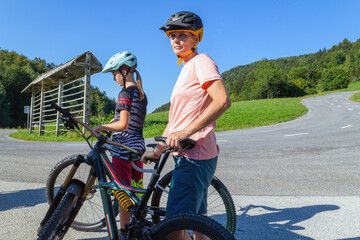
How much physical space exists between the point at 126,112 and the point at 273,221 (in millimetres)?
2305

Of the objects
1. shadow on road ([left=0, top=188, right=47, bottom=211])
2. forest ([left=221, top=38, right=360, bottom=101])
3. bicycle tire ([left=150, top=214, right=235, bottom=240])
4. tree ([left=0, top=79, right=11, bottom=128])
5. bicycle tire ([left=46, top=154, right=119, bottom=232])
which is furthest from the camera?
forest ([left=221, top=38, right=360, bottom=101])

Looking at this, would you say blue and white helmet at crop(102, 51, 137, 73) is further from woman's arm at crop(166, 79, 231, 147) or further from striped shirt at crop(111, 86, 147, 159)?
woman's arm at crop(166, 79, 231, 147)

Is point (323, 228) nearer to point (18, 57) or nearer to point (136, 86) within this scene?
point (136, 86)

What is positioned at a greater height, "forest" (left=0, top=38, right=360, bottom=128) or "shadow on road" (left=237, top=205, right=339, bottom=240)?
"forest" (left=0, top=38, right=360, bottom=128)

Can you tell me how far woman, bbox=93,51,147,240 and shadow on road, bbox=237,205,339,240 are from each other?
1.48m

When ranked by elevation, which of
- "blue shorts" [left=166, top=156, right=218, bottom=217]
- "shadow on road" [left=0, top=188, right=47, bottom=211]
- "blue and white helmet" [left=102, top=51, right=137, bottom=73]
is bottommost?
"shadow on road" [left=0, top=188, right=47, bottom=211]

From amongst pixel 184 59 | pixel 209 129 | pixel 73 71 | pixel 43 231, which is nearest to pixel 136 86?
pixel 184 59

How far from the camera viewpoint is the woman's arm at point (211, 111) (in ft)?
5.42

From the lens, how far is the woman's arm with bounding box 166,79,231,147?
1.65 m

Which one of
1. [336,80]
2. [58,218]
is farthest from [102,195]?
[336,80]

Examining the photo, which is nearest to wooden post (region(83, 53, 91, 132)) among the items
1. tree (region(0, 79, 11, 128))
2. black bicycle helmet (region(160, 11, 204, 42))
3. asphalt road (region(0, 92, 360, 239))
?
asphalt road (region(0, 92, 360, 239))

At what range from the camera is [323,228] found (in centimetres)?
331

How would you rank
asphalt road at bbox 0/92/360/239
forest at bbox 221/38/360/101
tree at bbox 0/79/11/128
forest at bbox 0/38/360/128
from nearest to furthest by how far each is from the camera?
asphalt road at bbox 0/92/360/239, tree at bbox 0/79/11/128, forest at bbox 0/38/360/128, forest at bbox 221/38/360/101

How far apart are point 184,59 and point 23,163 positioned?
297 inches
